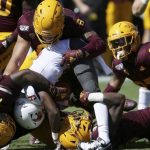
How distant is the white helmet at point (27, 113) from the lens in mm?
6867

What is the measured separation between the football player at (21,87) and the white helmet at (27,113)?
5 centimetres

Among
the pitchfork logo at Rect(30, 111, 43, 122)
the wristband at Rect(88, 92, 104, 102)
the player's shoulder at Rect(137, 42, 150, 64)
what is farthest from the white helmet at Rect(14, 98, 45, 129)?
the player's shoulder at Rect(137, 42, 150, 64)

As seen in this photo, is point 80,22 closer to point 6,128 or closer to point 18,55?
point 18,55

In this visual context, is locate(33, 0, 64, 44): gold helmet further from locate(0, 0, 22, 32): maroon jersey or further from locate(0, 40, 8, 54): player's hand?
locate(0, 0, 22, 32): maroon jersey

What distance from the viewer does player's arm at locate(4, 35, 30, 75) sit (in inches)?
308

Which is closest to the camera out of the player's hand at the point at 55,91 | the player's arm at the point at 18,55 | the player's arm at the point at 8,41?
the player's hand at the point at 55,91

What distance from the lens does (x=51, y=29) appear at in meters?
7.12

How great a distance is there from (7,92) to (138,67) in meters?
1.17

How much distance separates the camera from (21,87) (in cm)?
685

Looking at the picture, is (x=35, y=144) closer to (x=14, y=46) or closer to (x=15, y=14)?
(x=14, y=46)

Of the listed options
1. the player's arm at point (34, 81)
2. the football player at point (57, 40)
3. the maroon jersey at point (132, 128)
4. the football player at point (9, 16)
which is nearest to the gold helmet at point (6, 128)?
the player's arm at point (34, 81)

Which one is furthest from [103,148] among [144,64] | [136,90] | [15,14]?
[136,90]

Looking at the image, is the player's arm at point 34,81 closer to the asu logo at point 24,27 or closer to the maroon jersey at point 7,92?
the maroon jersey at point 7,92

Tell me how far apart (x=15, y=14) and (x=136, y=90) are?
302 cm
